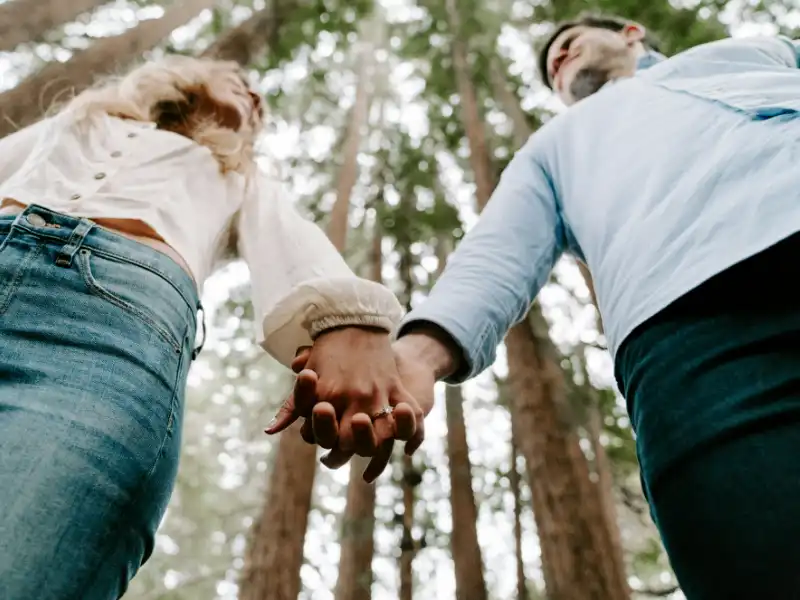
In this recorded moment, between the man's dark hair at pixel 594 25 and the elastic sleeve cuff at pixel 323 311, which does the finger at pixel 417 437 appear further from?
the man's dark hair at pixel 594 25

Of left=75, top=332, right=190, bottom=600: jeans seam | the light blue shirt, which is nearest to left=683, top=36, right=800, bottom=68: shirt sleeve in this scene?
the light blue shirt

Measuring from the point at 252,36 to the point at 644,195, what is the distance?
15.9ft

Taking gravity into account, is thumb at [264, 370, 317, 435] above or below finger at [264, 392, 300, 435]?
above

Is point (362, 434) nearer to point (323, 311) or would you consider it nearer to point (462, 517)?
point (323, 311)

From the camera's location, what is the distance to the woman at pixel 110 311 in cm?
93

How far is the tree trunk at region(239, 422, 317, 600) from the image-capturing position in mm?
3592

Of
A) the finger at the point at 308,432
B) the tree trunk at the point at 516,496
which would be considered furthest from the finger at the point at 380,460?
the tree trunk at the point at 516,496

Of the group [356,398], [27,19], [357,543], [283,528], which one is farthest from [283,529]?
[356,398]

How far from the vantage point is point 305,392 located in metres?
1.05

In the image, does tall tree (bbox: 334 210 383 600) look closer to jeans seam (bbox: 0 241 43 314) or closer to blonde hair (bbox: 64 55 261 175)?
blonde hair (bbox: 64 55 261 175)

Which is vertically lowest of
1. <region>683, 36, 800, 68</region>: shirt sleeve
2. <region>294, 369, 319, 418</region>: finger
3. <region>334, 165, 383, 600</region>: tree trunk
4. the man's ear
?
<region>334, 165, 383, 600</region>: tree trunk

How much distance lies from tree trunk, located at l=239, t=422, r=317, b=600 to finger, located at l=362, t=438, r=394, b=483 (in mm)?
2712

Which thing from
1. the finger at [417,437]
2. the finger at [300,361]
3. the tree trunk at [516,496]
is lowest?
the tree trunk at [516,496]

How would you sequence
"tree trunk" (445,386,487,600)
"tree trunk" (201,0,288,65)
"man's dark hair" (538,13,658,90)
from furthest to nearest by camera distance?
"tree trunk" (201,0,288,65)
"tree trunk" (445,386,487,600)
"man's dark hair" (538,13,658,90)
